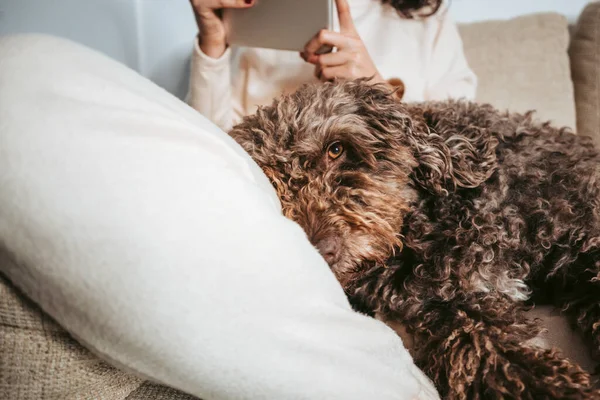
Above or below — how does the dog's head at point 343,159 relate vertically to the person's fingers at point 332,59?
below

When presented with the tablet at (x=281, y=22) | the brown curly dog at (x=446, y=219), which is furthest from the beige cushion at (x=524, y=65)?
the tablet at (x=281, y=22)

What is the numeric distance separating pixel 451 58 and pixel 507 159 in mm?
1419

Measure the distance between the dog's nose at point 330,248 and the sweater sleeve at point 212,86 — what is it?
1.23 meters

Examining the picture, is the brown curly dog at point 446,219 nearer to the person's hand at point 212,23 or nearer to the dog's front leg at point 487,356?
the dog's front leg at point 487,356

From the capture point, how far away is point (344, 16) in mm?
2234

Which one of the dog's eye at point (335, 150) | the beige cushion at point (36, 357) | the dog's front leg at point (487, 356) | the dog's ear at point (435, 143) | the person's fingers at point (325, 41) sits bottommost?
the dog's front leg at point (487, 356)

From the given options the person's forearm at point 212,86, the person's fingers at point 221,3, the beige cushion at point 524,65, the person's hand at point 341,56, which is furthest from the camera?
the beige cushion at point 524,65

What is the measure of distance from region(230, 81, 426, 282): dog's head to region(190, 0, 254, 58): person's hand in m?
0.73

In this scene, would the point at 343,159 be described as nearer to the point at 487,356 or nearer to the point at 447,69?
the point at 487,356

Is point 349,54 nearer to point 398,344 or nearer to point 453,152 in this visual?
point 453,152

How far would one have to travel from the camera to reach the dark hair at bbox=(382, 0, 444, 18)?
2.79 m

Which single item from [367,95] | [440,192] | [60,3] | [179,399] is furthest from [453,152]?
[60,3]

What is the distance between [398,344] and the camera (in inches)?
46.3

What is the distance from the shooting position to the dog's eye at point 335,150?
161 centimetres
